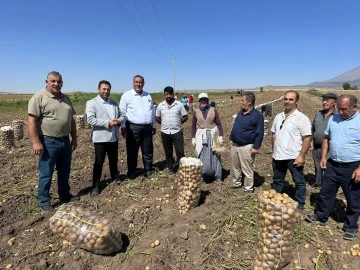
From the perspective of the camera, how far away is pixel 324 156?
4.36 m

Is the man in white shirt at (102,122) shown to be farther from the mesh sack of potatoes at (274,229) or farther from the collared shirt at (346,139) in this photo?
the collared shirt at (346,139)

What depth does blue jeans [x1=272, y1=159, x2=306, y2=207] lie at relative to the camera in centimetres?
457

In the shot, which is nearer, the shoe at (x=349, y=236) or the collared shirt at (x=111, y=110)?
the shoe at (x=349, y=236)

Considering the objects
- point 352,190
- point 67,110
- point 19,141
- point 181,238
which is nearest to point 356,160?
point 352,190

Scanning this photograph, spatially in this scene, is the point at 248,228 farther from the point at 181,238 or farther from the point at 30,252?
the point at 30,252

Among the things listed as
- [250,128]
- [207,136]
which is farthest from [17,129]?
[250,128]

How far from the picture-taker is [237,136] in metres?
5.08

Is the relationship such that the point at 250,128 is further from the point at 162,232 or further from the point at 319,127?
the point at 162,232

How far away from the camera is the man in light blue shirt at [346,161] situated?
380 cm

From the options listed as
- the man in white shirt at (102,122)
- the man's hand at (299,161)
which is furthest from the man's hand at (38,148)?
the man's hand at (299,161)

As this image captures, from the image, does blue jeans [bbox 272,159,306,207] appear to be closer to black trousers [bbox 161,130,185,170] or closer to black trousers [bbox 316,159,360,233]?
black trousers [bbox 316,159,360,233]

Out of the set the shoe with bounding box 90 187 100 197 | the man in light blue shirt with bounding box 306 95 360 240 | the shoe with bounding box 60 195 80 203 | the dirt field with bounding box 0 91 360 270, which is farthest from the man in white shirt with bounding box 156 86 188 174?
the man in light blue shirt with bounding box 306 95 360 240

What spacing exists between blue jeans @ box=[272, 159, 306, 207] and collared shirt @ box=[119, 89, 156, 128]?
2491 millimetres

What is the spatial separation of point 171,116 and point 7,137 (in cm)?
619
